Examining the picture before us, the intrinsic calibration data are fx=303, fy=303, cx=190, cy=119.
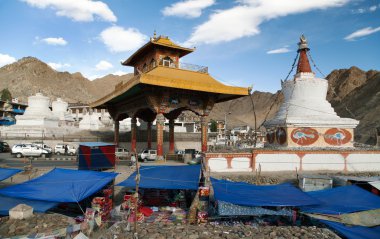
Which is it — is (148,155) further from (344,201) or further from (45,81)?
(45,81)

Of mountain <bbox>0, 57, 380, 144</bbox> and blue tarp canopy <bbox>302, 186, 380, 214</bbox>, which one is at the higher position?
mountain <bbox>0, 57, 380, 144</bbox>

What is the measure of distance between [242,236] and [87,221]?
494 centimetres

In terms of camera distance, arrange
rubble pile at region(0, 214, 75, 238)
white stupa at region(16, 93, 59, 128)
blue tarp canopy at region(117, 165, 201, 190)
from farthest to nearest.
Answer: white stupa at region(16, 93, 59, 128) → blue tarp canopy at region(117, 165, 201, 190) → rubble pile at region(0, 214, 75, 238)

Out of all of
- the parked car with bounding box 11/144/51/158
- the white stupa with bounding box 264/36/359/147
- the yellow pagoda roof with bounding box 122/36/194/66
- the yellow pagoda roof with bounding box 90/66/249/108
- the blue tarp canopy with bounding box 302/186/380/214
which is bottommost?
the blue tarp canopy with bounding box 302/186/380/214

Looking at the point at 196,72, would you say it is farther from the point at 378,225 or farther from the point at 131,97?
the point at 378,225

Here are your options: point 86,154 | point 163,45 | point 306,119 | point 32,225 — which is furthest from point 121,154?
point 32,225

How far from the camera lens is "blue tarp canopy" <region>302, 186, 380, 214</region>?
34.6 feet

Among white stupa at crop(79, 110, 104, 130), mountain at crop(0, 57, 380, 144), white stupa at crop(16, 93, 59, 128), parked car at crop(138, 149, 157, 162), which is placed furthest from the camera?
mountain at crop(0, 57, 380, 144)

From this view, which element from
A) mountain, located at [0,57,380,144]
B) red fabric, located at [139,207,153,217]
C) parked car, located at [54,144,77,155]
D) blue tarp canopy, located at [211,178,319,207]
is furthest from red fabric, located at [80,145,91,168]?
mountain, located at [0,57,380,144]

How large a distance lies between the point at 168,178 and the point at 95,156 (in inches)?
275

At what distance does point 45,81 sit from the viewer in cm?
17362

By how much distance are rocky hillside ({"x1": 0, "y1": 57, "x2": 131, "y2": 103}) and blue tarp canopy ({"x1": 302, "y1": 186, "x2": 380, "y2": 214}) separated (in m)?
153

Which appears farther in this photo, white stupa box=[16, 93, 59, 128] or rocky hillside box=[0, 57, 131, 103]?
rocky hillside box=[0, 57, 131, 103]

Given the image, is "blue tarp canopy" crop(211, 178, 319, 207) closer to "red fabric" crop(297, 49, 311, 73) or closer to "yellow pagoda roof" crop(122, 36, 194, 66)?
"red fabric" crop(297, 49, 311, 73)
